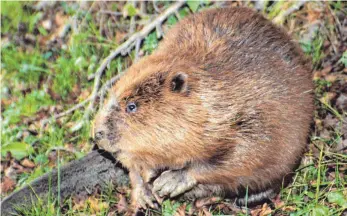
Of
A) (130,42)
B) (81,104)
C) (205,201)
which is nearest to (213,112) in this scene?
(205,201)

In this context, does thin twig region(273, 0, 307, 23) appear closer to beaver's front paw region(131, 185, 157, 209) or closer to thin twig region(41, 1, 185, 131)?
thin twig region(41, 1, 185, 131)

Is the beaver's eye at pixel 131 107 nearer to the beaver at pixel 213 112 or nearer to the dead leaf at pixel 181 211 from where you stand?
the beaver at pixel 213 112

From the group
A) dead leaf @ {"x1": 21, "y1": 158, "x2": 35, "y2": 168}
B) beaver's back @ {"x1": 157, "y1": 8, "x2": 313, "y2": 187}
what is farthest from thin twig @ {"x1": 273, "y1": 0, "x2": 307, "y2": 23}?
dead leaf @ {"x1": 21, "y1": 158, "x2": 35, "y2": 168}

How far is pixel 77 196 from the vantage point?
3660 mm

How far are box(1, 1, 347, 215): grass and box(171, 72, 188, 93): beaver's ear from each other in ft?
3.00

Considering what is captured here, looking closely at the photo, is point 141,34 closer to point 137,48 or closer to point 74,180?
point 137,48

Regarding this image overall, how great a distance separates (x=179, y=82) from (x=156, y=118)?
0.23 m

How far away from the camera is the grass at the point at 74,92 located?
3.46m

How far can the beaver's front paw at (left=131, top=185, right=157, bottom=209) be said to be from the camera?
3.53 metres

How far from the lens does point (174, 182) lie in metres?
3.25

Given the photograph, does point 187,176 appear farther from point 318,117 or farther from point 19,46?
point 19,46

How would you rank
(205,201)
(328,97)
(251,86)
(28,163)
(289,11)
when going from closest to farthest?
(251,86) < (205,201) < (328,97) < (28,163) < (289,11)

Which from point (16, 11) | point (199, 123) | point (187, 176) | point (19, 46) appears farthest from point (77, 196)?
point (16, 11)

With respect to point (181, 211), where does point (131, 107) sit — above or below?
above
